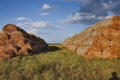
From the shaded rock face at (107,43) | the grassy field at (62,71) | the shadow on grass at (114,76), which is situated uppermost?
the shaded rock face at (107,43)

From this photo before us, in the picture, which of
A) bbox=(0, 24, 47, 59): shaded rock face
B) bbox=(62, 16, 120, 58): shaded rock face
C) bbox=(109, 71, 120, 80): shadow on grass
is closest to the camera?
bbox=(109, 71, 120, 80): shadow on grass

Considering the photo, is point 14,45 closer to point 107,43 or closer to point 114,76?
point 107,43

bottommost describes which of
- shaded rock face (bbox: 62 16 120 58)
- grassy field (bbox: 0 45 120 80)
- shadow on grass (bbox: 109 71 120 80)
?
shadow on grass (bbox: 109 71 120 80)

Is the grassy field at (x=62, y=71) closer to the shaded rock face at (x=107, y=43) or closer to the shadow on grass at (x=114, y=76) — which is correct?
the shadow on grass at (x=114, y=76)

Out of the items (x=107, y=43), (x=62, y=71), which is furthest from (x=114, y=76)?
(x=107, y=43)

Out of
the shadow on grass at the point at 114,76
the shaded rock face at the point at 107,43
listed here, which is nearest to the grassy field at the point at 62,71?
the shadow on grass at the point at 114,76

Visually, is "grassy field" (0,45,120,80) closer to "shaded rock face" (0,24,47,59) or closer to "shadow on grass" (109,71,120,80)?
"shadow on grass" (109,71,120,80)

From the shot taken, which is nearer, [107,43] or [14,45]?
[107,43]

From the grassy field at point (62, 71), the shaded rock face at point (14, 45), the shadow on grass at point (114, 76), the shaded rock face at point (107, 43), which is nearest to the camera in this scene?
the shadow on grass at point (114, 76)

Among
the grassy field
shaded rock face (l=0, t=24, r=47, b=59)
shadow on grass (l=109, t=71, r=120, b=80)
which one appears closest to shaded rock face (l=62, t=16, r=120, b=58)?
the grassy field

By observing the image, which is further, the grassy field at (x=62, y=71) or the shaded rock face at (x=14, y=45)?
the shaded rock face at (x=14, y=45)

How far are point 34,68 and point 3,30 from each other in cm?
774

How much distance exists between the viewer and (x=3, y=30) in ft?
55.8

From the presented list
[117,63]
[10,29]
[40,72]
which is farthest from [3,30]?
[117,63]
